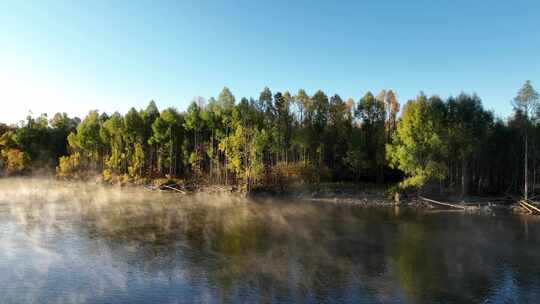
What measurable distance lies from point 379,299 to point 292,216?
25.8 meters

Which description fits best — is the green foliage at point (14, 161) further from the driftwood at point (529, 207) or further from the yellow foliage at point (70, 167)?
the driftwood at point (529, 207)

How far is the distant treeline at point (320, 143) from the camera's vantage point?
190ft

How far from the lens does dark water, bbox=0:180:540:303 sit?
65.0ft

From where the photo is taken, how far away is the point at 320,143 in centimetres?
7319

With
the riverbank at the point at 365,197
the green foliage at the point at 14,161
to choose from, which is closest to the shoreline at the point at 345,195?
the riverbank at the point at 365,197

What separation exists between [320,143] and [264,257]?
4864 centimetres

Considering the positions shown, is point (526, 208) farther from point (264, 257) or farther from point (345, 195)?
point (264, 257)

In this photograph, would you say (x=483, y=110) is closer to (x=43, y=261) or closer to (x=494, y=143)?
(x=494, y=143)

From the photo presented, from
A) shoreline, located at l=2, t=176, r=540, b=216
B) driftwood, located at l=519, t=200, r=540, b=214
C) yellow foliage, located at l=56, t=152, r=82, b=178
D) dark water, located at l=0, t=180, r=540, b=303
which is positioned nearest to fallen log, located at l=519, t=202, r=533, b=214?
driftwood, located at l=519, t=200, r=540, b=214

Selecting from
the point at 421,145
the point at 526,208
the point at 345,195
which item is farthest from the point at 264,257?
the point at 526,208

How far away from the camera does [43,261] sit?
2495cm

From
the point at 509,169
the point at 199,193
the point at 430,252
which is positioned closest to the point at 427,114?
the point at 509,169

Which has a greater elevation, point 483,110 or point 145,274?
point 483,110

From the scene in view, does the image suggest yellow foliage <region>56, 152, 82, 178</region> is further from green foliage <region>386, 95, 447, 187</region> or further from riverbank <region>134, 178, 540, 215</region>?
green foliage <region>386, 95, 447, 187</region>
